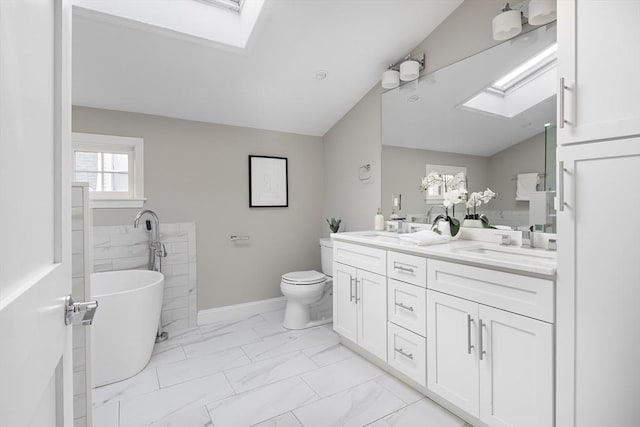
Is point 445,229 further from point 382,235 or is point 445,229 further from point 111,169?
point 111,169

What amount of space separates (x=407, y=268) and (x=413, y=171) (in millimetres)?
1007

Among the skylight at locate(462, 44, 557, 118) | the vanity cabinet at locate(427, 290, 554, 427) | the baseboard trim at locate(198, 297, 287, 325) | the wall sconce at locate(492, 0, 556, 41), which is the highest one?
the wall sconce at locate(492, 0, 556, 41)

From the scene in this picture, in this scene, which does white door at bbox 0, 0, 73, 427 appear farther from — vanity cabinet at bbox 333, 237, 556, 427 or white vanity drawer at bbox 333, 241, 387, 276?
white vanity drawer at bbox 333, 241, 387, 276

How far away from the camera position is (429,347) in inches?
72.9

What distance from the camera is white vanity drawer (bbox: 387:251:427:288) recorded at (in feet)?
6.21

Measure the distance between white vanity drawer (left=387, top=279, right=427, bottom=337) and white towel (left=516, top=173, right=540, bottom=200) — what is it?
85 centimetres

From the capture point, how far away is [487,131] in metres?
2.21

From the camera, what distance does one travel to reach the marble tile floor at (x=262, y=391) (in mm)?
1775

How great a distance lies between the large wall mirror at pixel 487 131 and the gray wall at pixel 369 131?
0.10 m

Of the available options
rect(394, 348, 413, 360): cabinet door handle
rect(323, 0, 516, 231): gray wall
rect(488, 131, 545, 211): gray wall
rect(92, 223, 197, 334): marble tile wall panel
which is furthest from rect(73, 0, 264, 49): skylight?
rect(394, 348, 413, 360): cabinet door handle

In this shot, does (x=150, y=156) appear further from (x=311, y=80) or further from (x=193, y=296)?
(x=311, y=80)

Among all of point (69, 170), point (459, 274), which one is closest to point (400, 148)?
point (459, 274)

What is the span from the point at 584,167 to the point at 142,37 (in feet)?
8.55

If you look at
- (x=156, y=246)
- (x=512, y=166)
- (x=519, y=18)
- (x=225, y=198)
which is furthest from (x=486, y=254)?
(x=156, y=246)
